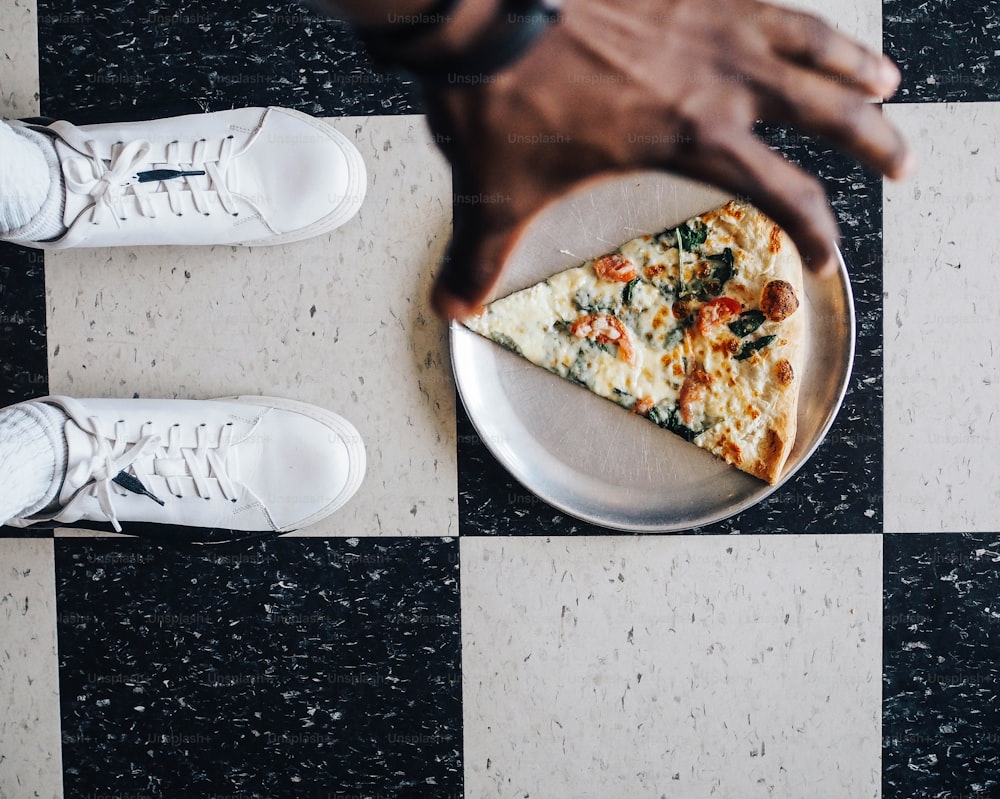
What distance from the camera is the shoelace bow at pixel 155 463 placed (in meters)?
1.29

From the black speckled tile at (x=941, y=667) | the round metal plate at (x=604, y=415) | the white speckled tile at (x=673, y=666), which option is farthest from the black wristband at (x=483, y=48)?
the black speckled tile at (x=941, y=667)

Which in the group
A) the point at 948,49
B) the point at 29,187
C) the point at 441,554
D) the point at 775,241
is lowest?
the point at 441,554

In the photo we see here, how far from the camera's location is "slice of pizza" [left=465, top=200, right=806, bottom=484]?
46.3 inches

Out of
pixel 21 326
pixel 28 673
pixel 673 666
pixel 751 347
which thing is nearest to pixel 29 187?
pixel 21 326

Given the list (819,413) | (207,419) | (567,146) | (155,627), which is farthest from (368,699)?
(567,146)

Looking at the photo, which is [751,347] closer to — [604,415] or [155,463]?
[604,415]

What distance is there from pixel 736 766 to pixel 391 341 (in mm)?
950

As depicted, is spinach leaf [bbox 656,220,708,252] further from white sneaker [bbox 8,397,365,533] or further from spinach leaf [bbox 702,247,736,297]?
white sneaker [bbox 8,397,365,533]

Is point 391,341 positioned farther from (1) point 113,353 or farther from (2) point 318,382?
(1) point 113,353

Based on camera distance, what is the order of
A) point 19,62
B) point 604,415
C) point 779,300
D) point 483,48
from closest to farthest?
point 483,48
point 779,300
point 604,415
point 19,62

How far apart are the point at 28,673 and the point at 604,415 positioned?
3.72 ft

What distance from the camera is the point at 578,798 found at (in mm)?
Result: 1387

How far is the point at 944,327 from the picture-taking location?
51.3 inches

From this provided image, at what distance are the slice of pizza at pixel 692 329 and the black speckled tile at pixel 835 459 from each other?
16 cm
